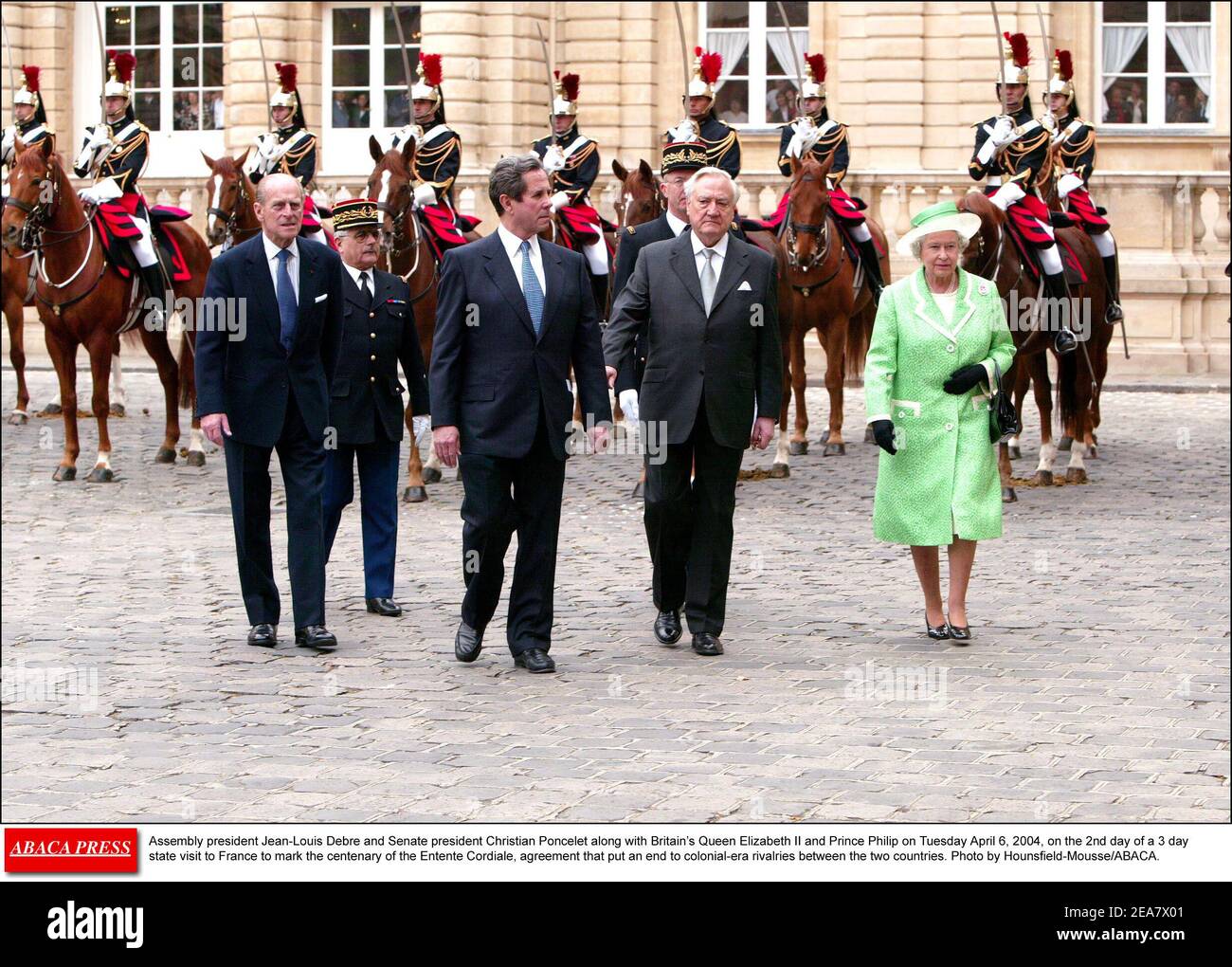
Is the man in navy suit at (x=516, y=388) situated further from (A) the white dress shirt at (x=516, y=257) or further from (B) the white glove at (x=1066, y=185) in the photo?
(B) the white glove at (x=1066, y=185)

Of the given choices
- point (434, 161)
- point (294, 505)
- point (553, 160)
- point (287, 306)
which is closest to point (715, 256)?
point (287, 306)

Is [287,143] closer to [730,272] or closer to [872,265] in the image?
[872,265]

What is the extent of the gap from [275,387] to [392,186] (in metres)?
5.41

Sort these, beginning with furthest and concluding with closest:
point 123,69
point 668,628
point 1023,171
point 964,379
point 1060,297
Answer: point 123,69, point 1023,171, point 1060,297, point 668,628, point 964,379

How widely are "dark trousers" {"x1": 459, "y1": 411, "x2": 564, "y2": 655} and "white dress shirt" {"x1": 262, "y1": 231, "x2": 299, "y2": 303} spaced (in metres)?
1.11

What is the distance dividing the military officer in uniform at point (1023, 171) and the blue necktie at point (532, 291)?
6729 millimetres

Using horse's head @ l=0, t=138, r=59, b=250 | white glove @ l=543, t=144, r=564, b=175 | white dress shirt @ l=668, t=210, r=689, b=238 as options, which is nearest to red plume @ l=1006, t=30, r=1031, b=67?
Result: white glove @ l=543, t=144, r=564, b=175

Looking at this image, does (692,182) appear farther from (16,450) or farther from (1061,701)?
(16,450)

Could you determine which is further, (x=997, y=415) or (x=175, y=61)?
(x=175, y=61)

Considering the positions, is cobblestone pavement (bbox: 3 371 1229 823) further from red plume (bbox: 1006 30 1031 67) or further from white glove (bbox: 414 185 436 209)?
red plume (bbox: 1006 30 1031 67)

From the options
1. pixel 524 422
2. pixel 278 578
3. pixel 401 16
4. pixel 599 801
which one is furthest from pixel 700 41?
pixel 599 801

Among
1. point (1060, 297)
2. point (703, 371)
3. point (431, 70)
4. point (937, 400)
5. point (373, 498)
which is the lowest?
point (373, 498)

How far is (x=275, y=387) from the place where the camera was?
869cm

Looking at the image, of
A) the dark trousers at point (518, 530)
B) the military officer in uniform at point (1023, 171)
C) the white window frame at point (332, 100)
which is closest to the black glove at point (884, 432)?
the dark trousers at point (518, 530)
